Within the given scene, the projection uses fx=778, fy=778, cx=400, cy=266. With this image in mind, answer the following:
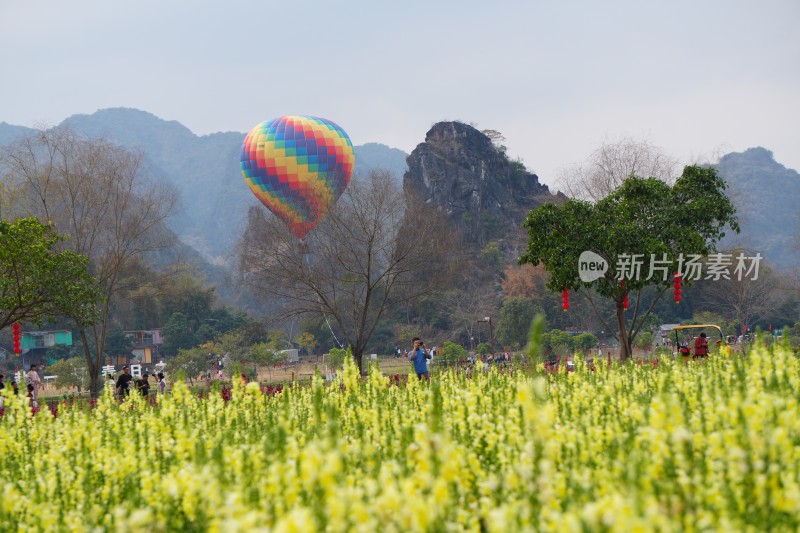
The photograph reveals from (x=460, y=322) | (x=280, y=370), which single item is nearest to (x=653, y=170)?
(x=460, y=322)

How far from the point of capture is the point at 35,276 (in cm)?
2380

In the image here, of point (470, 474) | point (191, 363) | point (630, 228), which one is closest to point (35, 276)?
point (630, 228)

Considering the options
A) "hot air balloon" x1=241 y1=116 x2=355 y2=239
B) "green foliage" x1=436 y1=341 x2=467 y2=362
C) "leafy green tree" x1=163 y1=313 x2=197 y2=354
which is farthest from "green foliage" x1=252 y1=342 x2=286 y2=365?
"leafy green tree" x1=163 y1=313 x2=197 y2=354

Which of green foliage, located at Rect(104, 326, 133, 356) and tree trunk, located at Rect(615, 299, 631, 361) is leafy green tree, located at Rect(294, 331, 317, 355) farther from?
tree trunk, located at Rect(615, 299, 631, 361)

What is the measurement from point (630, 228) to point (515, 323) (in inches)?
1113

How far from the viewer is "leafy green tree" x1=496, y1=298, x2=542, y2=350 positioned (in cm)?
5227

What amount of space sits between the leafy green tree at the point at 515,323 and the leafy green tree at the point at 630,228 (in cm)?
2564

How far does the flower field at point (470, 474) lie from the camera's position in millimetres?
4820

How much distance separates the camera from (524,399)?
5.46m

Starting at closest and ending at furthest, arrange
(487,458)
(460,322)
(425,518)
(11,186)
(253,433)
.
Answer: (425,518)
(487,458)
(253,433)
(11,186)
(460,322)

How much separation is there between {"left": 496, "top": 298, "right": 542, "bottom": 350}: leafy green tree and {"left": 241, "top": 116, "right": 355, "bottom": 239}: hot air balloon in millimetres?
14234

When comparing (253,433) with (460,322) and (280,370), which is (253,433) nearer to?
(280,370)

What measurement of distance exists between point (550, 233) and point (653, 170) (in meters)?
36.9

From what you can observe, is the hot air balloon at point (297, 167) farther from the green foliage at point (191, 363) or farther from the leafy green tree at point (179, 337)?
the leafy green tree at point (179, 337)
